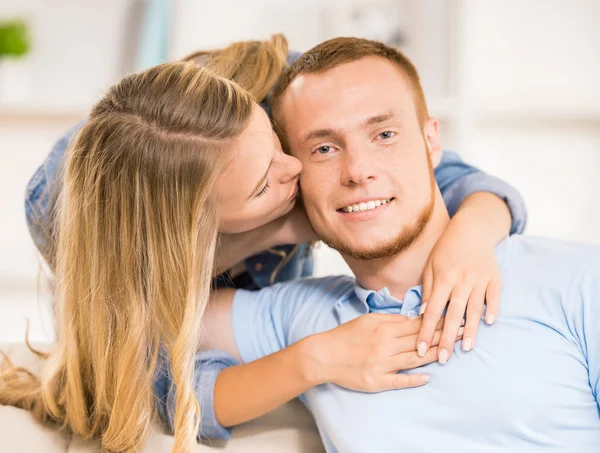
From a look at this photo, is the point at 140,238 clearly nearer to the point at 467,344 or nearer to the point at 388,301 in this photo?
the point at 388,301

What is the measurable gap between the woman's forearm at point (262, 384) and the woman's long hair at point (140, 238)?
93 millimetres

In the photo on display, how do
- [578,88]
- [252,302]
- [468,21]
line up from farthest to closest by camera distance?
[578,88] → [468,21] → [252,302]

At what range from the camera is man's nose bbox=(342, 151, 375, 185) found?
125 centimetres

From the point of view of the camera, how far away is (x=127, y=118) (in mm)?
1233

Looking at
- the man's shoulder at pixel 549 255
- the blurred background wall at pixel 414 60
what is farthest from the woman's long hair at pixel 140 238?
the blurred background wall at pixel 414 60

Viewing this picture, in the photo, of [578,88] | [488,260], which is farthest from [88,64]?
[488,260]

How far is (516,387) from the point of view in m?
1.14

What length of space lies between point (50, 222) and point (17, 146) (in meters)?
1.44

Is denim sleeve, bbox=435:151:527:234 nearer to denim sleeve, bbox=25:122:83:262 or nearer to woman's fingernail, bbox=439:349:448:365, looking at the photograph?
woman's fingernail, bbox=439:349:448:365

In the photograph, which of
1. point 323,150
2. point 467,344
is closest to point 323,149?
point 323,150

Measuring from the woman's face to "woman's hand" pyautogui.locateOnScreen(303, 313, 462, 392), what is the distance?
0.25 m

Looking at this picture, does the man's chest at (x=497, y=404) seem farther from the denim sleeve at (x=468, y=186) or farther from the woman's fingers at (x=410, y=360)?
the denim sleeve at (x=468, y=186)

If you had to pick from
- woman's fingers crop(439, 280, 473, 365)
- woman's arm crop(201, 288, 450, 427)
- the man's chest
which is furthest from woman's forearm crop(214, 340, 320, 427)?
woman's fingers crop(439, 280, 473, 365)

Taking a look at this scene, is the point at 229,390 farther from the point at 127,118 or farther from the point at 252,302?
the point at 127,118
